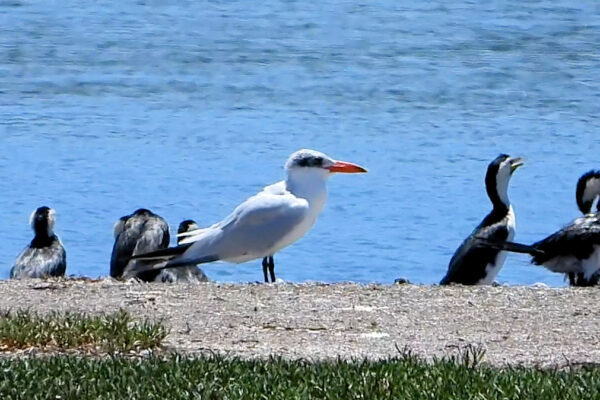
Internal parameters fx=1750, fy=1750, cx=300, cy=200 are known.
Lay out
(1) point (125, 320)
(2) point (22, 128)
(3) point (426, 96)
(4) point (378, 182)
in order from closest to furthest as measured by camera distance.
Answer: (1) point (125, 320), (4) point (378, 182), (2) point (22, 128), (3) point (426, 96)

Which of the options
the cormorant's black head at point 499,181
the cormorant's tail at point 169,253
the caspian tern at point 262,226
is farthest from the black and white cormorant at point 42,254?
the cormorant's black head at point 499,181

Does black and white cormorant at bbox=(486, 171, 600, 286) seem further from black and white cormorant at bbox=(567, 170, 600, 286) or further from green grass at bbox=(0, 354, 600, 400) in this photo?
green grass at bbox=(0, 354, 600, 400)

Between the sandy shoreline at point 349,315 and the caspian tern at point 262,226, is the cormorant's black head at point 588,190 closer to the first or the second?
the caspian tern at point 262,226

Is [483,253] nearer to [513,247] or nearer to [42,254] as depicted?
[513,247]

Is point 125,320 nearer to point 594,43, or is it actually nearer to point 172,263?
point 172,263

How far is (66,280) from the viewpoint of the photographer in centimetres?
1069

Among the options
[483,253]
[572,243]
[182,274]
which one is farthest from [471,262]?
[182,274]

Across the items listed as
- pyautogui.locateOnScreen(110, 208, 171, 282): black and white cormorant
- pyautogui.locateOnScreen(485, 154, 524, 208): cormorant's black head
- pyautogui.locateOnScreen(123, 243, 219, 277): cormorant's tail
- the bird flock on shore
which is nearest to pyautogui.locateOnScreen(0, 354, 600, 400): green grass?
pyautogui.locateOnScreen(123, 243, 219, 277): cormorant's tail

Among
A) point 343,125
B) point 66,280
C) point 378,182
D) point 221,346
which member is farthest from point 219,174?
point 221,346

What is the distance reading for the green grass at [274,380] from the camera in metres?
7.34

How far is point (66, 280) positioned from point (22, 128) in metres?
9.56

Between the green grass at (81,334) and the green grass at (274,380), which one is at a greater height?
the green grass at (274,380)

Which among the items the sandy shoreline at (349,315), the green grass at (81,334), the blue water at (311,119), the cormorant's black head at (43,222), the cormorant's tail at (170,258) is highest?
the green grass at (81,334)

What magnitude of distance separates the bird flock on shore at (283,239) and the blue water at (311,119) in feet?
2.47
